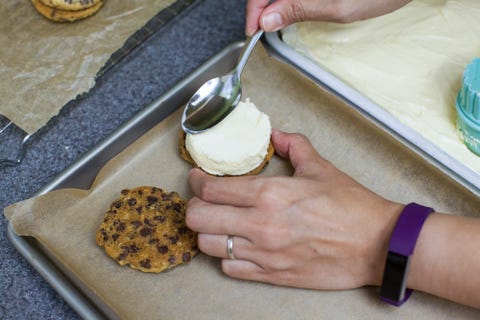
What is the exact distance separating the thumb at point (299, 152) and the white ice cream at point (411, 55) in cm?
21

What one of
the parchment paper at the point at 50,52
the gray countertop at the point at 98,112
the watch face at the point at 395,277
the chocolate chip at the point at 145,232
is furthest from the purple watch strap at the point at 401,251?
the parchment paper at the point at 50,52

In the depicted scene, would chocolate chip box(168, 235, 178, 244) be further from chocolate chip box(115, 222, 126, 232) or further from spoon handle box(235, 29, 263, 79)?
spoon handle box(235, 29, 263, 79)

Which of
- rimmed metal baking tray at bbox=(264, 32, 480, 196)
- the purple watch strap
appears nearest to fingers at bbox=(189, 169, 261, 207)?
the purple watch strap

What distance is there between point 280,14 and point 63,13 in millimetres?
583

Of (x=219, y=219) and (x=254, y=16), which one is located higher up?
(x=254, y=16)

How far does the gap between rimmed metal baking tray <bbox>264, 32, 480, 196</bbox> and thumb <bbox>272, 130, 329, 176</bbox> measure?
155 mm

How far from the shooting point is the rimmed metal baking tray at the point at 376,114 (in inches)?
44.0

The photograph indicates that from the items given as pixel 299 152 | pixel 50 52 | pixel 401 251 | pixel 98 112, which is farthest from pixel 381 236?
pixel 50 52

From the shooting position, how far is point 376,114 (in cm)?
121

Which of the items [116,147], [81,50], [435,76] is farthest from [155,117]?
[435,76]

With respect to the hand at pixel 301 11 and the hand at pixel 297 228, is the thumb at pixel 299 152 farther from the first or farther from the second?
the hand at pixel 301 11

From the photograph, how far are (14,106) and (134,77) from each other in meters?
0.29

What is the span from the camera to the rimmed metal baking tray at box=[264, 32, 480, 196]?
1.12 metres

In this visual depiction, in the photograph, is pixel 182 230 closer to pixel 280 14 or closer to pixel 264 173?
pixel 264 173
